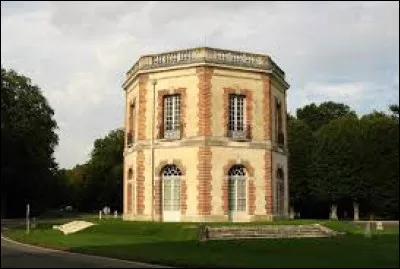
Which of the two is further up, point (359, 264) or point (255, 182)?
point (255, 182)

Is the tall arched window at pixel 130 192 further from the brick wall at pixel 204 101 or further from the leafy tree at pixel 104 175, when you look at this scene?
the leafy tree at pixel 104 175

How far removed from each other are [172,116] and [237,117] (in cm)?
420

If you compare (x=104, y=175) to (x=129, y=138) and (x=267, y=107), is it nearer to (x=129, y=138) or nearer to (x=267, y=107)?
(x=129, y=138)

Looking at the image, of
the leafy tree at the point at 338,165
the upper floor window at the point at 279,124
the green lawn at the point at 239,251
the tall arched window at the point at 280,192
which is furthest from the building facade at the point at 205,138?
the leafy tree at the point at 338,165

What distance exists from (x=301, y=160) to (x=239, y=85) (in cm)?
2829

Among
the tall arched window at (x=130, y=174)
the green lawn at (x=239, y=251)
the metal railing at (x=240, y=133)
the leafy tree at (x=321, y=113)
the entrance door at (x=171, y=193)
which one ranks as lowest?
the green lawn at (x=239, y=251)

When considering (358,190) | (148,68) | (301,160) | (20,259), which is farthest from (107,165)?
(20,259)

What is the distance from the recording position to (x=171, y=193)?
1606 inches

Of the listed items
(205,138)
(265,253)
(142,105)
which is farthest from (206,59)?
(265,253)

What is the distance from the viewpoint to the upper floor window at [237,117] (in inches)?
1608

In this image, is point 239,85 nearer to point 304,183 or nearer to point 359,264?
point 359,264

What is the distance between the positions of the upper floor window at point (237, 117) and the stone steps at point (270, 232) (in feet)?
28.2

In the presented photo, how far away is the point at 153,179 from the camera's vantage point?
4109 centimetres

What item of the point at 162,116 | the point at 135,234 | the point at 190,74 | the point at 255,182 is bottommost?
the point at 135,234
